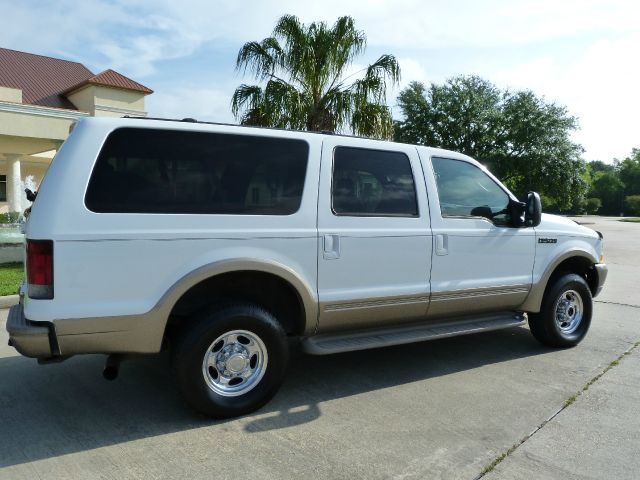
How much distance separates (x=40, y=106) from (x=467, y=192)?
18723 mm

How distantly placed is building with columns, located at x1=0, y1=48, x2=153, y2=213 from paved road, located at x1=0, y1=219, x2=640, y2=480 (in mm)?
14905

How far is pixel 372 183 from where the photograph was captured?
4.40m

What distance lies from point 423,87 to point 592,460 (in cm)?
3325

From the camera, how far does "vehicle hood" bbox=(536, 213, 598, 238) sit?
17.4 ft

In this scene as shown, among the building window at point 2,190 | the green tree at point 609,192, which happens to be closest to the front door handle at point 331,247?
the building window at point 2,190

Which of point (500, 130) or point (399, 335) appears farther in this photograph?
point (500, 130)

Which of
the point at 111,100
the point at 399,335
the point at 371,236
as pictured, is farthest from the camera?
the point at 111,100

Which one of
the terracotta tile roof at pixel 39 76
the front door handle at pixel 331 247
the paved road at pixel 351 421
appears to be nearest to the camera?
the paved road at pixel 351 421

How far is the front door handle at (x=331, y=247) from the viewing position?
402 centimetres

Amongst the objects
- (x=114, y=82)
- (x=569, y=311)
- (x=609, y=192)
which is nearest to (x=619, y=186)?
(x=609, y=192)

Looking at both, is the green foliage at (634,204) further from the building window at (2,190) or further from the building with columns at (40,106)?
the building window at (2,190)

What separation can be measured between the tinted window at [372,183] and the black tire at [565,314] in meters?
1.93

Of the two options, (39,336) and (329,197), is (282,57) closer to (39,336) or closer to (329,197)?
(329,197)

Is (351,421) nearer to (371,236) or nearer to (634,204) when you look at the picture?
(371,236)
